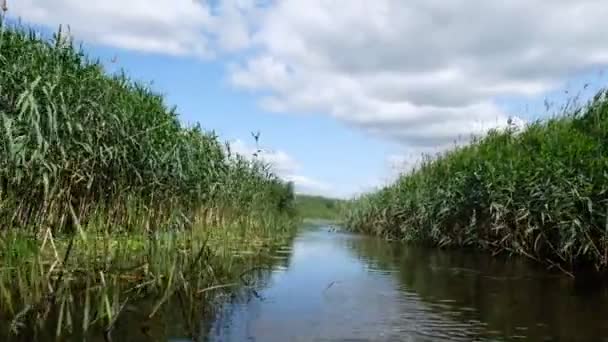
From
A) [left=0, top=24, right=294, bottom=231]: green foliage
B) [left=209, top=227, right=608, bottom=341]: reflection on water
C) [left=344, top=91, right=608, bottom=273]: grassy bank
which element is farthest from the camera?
[left=344, top=91, right=608, bottom=273]: grassy bank

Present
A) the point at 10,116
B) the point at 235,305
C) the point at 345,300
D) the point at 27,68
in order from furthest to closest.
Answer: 1. the point at 345,300
2. the point at 235,305
3. the point at 27,68
4. the point at 10,116

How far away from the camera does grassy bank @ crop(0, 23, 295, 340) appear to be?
230 inches

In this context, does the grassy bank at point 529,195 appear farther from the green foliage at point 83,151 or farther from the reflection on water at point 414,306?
the green foliage at point 83,151

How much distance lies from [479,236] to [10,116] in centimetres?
1322

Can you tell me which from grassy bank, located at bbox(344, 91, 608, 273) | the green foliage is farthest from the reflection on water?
the green foliage

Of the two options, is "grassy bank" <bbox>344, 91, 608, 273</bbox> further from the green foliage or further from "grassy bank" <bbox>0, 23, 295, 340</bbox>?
the green foliage

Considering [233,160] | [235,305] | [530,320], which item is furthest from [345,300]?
[233,160]

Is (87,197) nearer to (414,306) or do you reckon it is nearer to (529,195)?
(414,306)

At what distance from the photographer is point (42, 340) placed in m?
5.33

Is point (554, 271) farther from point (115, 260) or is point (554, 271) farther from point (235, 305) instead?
point (115, 260)

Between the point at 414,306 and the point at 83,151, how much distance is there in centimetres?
466

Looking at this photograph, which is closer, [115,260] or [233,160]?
[115,260]

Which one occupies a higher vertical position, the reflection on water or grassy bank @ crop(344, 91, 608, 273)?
grassy bank @ crop(344, 91, 608, 273)

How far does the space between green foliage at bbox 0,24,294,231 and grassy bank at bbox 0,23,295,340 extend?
0.06 ft
